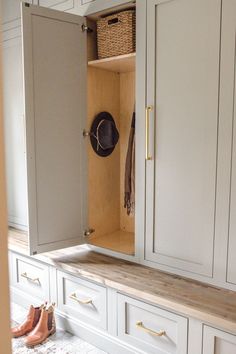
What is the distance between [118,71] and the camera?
2.74m

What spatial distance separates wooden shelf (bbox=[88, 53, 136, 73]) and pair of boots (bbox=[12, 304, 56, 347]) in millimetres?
Result: 1666

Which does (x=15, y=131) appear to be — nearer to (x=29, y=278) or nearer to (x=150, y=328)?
(x=29, y=278)

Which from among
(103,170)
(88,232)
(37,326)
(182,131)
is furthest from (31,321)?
(182,131)

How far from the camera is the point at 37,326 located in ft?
7.37

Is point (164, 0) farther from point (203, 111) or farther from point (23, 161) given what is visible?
point (23, 161)

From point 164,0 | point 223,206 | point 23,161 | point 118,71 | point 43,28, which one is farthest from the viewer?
point 23,161

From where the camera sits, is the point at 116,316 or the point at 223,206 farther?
the point at 116,316

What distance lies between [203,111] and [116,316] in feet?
4.12

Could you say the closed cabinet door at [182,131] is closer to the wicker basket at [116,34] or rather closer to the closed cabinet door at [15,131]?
the wicker basket at [116,34]

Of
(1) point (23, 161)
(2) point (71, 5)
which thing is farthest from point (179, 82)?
(1) point (23, 161)

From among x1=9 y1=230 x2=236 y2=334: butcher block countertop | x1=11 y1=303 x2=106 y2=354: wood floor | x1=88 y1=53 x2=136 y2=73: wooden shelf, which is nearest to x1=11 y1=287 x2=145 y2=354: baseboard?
x1=11 y1=303 x2=106 y2=354: wood floor

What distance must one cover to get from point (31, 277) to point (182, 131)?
4.95 ft

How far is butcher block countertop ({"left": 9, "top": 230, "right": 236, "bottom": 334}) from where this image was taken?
163 centimetres

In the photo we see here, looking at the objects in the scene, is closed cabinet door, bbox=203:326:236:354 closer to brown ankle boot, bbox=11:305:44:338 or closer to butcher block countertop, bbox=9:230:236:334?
butcher block countertop, bbox=9:230:236:334
